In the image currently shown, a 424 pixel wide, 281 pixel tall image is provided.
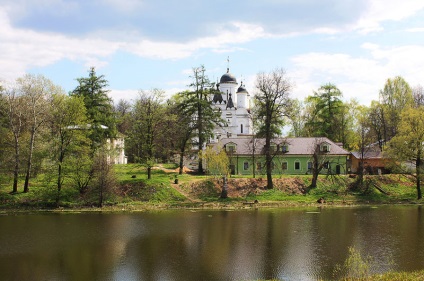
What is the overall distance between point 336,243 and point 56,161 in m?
27.2

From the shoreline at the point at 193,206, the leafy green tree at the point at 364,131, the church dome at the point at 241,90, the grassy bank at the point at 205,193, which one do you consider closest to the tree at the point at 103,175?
the grassy bank at the point at 205,193

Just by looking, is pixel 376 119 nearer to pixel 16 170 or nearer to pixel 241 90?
pixel 241 90

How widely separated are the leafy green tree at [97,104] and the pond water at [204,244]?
13.9 metres

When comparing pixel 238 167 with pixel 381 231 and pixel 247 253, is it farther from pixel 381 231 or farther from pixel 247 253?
pixel 247 253

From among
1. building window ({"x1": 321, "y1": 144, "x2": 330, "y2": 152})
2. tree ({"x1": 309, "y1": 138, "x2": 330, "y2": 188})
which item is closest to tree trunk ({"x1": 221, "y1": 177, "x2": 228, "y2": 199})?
tree ({"x1": 309, "y1": 138, "x2": 330, "y2": 188})

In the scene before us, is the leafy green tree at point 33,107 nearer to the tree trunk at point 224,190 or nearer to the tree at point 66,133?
the tree at point 66,133

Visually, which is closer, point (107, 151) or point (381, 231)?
point (381, 231)

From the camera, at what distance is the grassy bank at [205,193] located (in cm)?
3844

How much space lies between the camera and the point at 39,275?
56.6ft

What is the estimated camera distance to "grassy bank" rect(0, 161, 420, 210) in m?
38.4

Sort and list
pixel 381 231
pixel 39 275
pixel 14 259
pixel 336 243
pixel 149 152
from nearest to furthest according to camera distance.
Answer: pixel 39 275 < pixel 14 259 < pixel 336 243 < pixel 381 231 < pixel 149 152

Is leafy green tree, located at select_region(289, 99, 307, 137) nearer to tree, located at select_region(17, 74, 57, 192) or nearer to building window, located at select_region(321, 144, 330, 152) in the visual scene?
building window, located at select_region(321, 144, 330, 152)

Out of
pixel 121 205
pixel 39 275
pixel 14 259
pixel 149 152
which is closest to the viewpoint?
pixel 39 275

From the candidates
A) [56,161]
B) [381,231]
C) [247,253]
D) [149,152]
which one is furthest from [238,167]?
[247,253]
